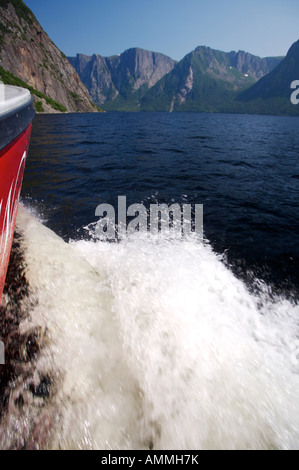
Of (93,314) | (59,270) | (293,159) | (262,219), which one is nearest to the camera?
(93,314)

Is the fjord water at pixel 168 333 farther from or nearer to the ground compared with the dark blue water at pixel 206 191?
nearer to the ground

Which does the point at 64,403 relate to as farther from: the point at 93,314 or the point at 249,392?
the point at 249,392

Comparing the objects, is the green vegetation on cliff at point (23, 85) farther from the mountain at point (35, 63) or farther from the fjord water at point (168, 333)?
the fjord water at point (168, 333)

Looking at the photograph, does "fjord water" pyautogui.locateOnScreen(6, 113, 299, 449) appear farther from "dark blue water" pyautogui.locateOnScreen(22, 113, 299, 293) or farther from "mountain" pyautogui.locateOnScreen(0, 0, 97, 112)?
"mountain" pyautogui.locateOnScreen(0, 0, 97, 112)

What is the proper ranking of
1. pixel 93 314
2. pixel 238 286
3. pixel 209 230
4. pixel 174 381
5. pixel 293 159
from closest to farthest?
pixel 174 381
pixel 93 314
pixel 238 286
pixel 209 230
pixel 293 159

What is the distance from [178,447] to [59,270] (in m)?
2.56

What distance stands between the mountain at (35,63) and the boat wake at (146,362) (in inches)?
3061

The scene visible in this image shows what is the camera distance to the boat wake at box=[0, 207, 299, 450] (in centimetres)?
187

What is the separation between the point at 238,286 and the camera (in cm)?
366

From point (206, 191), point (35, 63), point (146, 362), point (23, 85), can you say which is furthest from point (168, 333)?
point (35, 63)

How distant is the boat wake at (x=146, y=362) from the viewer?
187 centimetres

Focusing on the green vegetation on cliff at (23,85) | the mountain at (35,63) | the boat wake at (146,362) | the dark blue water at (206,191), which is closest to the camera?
the boat wake at (146,362)

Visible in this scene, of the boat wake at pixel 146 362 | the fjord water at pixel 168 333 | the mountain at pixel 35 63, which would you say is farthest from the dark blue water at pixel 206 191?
the mountain at pixel 35 63
